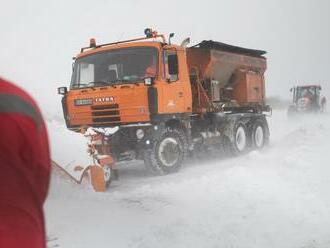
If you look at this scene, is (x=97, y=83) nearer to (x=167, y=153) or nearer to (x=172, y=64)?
(x=172, y=64)

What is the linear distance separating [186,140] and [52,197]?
188 inches

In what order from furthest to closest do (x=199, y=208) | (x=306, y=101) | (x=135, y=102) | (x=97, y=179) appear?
(x=306, y=101), (x=135, y=102), (x=97, y=179), (x=199, y=208)

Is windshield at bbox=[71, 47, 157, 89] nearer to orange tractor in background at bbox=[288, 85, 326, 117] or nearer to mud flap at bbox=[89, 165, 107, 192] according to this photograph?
mud flap at bbox=[89, 165, 107, 192]

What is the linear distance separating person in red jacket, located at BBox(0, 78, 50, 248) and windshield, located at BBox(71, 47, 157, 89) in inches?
331

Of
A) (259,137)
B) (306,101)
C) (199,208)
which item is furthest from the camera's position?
(306,101)

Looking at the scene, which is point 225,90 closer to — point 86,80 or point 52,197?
point 86,80

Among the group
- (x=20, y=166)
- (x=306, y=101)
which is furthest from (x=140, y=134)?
(x=306, y=101)

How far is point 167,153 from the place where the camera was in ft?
33.5

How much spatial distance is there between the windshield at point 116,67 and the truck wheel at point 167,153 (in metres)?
1.28

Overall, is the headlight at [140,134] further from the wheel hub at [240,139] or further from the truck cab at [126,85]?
the wheel hub at [240,139]

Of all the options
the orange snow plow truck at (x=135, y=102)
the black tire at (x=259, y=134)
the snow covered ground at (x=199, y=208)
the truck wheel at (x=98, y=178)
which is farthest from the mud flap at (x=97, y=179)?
the black tire at (x=259, y=134)

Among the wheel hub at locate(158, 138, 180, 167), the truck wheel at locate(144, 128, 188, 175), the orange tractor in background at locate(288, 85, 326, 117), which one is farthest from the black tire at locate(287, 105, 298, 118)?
the wheel hub at locate(158, 138, 180, 167)

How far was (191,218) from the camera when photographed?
233 inches

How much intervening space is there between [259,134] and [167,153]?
5569 millimetres
